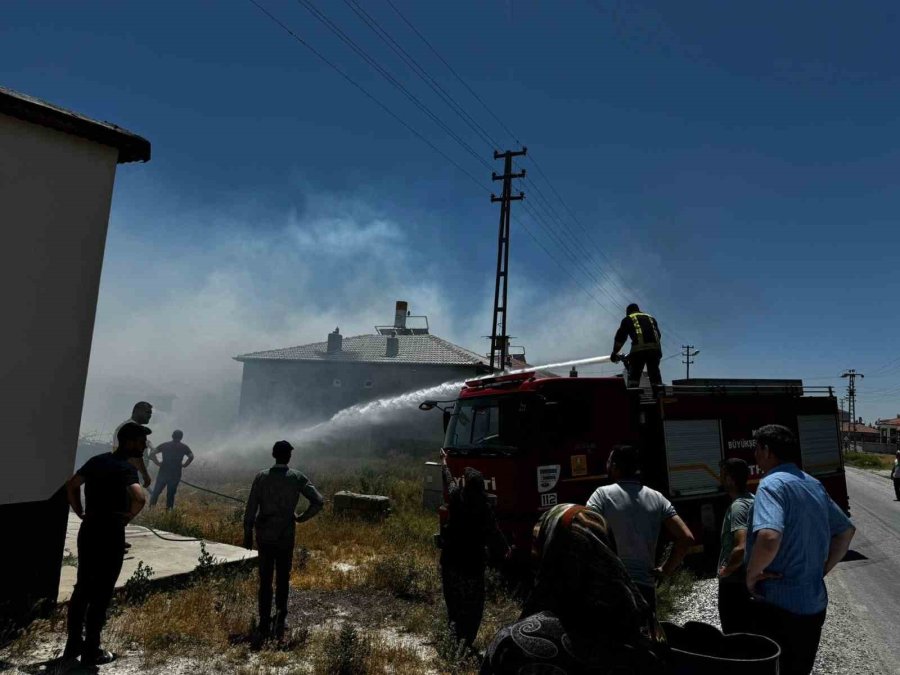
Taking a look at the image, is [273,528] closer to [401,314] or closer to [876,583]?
[876,583]

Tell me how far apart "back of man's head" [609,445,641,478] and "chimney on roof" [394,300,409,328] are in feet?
124

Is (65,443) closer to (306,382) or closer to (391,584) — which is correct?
(391,584)

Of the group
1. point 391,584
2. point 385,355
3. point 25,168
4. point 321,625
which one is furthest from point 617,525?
point 385,355

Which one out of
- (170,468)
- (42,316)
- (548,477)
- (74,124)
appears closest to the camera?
(42,316)

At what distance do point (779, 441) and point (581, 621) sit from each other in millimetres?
1795

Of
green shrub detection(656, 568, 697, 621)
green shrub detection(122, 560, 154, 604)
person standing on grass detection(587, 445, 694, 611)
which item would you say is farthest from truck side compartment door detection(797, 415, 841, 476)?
green shrub detection(122, 560, 154, 604)

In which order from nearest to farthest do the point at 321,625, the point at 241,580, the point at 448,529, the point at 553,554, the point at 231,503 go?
the point at 553,554 → the point at 448,529 → the point at 321,625 → the point at 241,580 → the point at 231,503

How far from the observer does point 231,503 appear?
13562 mm

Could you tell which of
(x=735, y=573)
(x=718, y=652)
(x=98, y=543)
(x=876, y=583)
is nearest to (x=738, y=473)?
(x=735, y=573)

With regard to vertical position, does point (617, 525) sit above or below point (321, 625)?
above

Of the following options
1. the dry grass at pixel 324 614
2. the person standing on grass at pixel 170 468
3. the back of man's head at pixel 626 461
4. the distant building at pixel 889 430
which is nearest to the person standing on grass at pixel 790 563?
the back of man's head at pixel 626 461

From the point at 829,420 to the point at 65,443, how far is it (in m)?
12.1

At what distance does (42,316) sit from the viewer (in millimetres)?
5316

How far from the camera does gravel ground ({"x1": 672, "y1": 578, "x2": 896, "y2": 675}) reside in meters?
4.94
